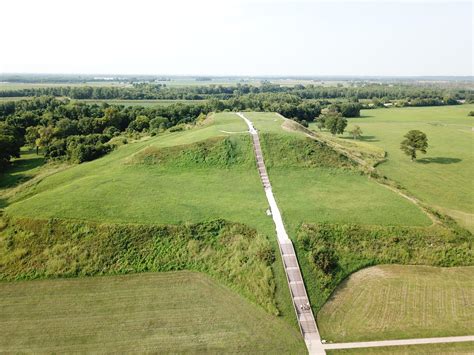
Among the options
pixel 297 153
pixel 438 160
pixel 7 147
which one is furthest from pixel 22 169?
pixel 438 160

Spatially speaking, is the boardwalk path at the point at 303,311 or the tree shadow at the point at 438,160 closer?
the boardwalk path at the point at 303,311

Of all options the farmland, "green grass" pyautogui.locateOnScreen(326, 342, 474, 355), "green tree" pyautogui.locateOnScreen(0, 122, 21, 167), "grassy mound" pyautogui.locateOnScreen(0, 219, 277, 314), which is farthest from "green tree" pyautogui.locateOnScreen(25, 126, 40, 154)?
"green grass" pyautogui.locateOnScreen(326, 342, 474, 355)

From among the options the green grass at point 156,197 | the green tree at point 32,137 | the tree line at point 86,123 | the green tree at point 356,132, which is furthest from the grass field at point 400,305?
the green tree at point 32,137

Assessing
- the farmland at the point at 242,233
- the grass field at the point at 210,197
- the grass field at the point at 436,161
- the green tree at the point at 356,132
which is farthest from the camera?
the green tree at the point at 356,132

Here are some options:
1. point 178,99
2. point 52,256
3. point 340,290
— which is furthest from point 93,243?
point 178,99

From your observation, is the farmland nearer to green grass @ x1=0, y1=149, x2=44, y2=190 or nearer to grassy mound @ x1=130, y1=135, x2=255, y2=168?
grassy mound @ x1=130, y1=135, x2=255, y2=168

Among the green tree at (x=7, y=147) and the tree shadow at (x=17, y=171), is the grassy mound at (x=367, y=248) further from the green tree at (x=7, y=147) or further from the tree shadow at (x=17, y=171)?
the green tree at (x=7, y=147)
